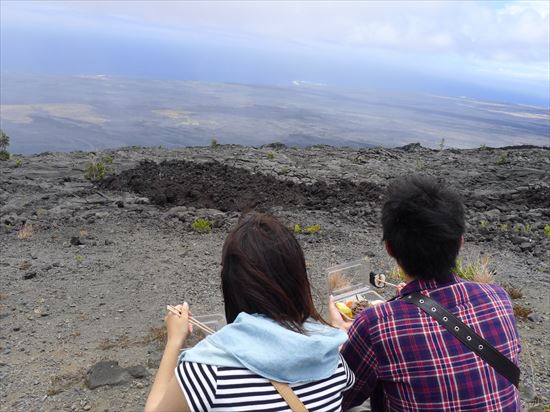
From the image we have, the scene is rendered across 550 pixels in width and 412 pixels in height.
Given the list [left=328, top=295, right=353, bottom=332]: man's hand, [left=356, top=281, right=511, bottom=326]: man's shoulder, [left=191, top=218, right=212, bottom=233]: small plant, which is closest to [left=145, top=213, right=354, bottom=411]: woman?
[left=356, top=281, right=511, bottom=326]: man's shoulder

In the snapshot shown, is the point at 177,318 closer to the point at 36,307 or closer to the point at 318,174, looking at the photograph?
the point at 36,307

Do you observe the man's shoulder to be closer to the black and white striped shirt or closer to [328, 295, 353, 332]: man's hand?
[328, 295, 353, 332]: man's hand

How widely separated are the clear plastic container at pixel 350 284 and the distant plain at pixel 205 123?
200ft

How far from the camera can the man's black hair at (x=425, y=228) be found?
2.08 meters

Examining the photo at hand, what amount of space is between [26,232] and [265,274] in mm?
7846

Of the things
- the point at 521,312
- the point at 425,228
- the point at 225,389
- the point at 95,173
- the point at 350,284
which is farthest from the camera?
the point at 95,173

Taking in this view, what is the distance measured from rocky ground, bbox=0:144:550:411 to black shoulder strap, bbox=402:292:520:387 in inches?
86.1

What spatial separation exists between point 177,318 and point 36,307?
14.4 feet

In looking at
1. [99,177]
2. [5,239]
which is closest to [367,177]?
[99,177]

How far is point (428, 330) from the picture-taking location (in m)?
2.02

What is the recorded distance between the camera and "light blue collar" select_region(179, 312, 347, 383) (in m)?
1.69

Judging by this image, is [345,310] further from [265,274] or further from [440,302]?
[265,274]

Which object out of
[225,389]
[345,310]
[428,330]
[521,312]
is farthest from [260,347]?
[521,312]

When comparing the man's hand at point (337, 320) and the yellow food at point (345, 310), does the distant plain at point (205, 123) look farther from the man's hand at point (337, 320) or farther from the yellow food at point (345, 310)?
the man's hand at point (337, 320)
